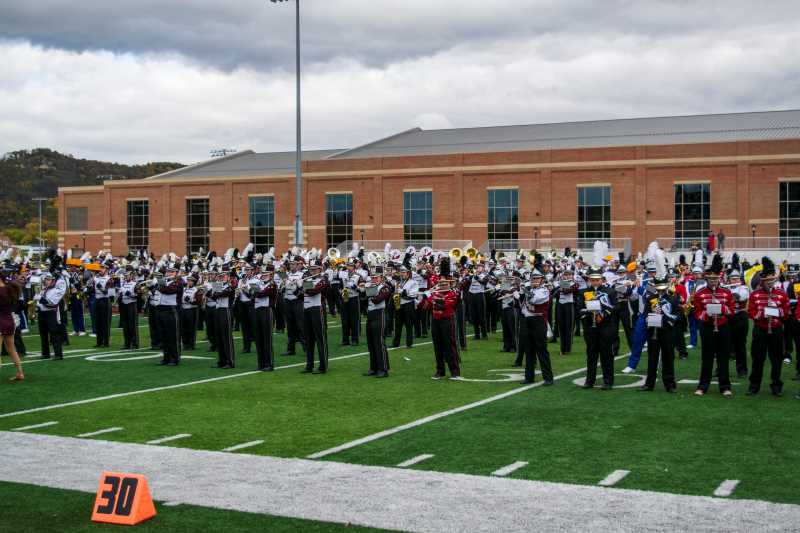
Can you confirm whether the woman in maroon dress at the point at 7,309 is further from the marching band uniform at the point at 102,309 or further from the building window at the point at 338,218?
the building window at the point at 338,218

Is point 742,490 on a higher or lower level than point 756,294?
lower

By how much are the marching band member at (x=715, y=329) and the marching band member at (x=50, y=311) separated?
1125 cm

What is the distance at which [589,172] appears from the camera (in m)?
49.7

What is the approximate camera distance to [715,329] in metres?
12.4

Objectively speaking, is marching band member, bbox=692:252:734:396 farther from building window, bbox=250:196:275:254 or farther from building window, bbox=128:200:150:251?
building window, bbox=128:200:150:251

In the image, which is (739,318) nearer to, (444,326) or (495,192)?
(444,326)

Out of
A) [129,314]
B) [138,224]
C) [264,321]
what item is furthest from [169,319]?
[138,224]

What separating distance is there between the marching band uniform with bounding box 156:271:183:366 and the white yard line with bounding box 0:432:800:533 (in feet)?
24.5

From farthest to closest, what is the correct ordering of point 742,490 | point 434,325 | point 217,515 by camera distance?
point 434,325
point 742,490
point 217,515

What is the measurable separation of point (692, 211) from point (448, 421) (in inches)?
1599

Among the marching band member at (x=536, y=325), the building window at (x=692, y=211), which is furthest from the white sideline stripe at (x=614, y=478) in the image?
the building window at (x=692, y=211)

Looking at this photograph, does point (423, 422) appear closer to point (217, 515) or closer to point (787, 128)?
point (217, 515)

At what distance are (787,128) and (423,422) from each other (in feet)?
158

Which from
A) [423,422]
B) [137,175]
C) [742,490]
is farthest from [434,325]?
[137,175]
